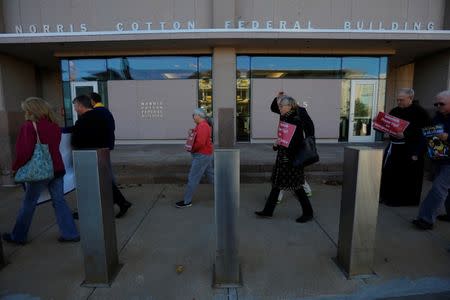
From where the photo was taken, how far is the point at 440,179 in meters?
3.36

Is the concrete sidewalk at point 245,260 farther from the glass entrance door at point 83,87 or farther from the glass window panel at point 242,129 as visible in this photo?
the glass entrance door at point 83,87

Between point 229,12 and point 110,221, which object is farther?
point 229,12

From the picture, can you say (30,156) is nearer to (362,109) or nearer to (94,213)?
(94,213)

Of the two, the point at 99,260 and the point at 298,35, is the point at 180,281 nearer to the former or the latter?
the point at 99,260

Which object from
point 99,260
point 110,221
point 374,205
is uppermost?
point 374,205

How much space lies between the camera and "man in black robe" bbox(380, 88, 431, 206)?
3.99 metres

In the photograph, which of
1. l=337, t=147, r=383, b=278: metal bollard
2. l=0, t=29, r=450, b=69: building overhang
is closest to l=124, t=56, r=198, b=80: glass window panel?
l=0, t=29, r=450, b=69: building overhang

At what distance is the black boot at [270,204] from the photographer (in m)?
3.74

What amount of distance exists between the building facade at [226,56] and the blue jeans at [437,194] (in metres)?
6.14

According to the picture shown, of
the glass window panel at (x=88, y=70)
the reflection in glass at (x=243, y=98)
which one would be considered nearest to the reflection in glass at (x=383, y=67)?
the reflection in glass at (x=243, y=98)

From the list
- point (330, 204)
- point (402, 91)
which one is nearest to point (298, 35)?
point (402, 91)

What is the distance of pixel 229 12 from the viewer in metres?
8.77

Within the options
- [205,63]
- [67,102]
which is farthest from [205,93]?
[67,102]

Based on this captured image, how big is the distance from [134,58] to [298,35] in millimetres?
5805
